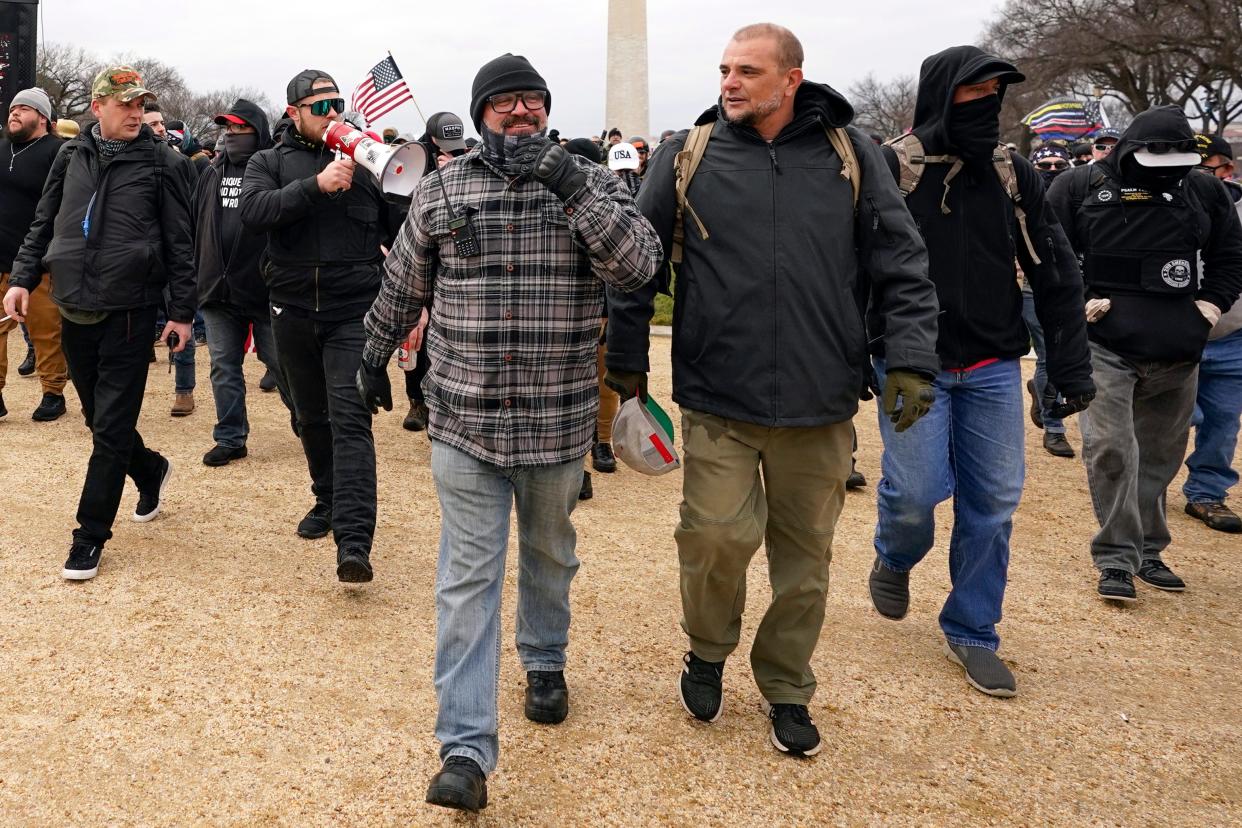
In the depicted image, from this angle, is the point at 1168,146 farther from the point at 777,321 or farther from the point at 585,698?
the point at 585,698

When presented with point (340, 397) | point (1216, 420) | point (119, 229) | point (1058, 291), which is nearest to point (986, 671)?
point (1058, 291)

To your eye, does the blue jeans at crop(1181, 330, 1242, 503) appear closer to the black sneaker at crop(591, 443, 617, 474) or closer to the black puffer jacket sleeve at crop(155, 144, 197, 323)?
the black sneaker at crop(591, 443, 617, 474)

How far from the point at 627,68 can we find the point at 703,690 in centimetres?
2694

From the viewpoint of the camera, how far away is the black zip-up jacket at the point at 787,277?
131 inches

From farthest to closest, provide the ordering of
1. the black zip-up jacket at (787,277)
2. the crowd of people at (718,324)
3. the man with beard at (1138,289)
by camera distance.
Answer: the man with beard at (1138,289)
the black zip-up jacket at (787,277)
the crowd of people at (718,324)

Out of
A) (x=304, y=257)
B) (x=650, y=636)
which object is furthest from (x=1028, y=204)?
(x=304, y=257)

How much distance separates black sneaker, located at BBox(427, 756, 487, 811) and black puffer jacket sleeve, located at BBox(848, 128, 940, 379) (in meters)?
1.74

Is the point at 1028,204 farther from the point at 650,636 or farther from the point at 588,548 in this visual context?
the point at 588,548

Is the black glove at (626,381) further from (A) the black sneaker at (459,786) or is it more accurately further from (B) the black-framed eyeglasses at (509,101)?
(A) the black sneaker at (459,786)

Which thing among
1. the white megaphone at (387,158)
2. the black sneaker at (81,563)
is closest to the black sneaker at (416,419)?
the black sneaker at (81,563)

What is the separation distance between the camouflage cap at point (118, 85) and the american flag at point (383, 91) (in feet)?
20.1

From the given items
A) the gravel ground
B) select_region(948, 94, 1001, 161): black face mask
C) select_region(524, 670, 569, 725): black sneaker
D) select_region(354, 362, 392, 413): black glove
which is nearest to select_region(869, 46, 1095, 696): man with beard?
select_region(948, 94, 1001, 161): black face mask

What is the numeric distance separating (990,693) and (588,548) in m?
2.16

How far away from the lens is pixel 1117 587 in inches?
194
